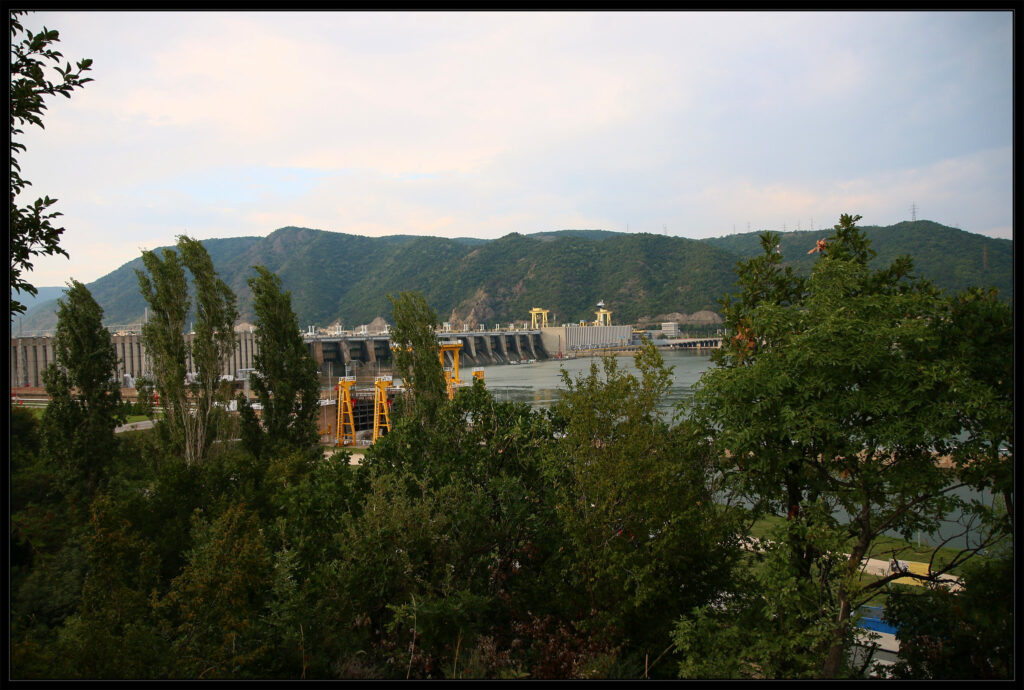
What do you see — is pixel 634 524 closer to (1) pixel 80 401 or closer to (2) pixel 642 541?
(2) pixel 642 541

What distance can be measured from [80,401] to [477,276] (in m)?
95.4

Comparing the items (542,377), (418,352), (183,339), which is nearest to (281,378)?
(183,339)

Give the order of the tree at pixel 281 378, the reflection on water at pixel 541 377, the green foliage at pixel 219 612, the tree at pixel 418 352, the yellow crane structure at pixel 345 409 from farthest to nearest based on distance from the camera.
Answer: the reflection on water at pixel 541 377 < the yellow crane structure at pixel 345 409 < the tree at pixel 281 378 < the tree at pixel 418 352 < the green foliage at pixel 219 612

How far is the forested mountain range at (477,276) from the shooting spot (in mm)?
81312

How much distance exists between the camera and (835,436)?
12.0ft

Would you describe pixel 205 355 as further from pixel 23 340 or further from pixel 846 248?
→ pixel 23 340

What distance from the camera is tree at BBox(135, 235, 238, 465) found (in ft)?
38.5

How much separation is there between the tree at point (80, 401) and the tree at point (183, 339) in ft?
2.81

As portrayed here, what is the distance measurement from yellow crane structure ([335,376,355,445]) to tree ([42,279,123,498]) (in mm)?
15734

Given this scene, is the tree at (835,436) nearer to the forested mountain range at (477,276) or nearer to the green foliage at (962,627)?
the green foliage at (962,627)

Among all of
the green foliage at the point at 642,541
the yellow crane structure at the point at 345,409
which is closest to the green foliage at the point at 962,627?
the green foliage at the point at 642,541

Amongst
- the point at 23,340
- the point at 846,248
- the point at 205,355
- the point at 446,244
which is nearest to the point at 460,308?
the point at 446,244
